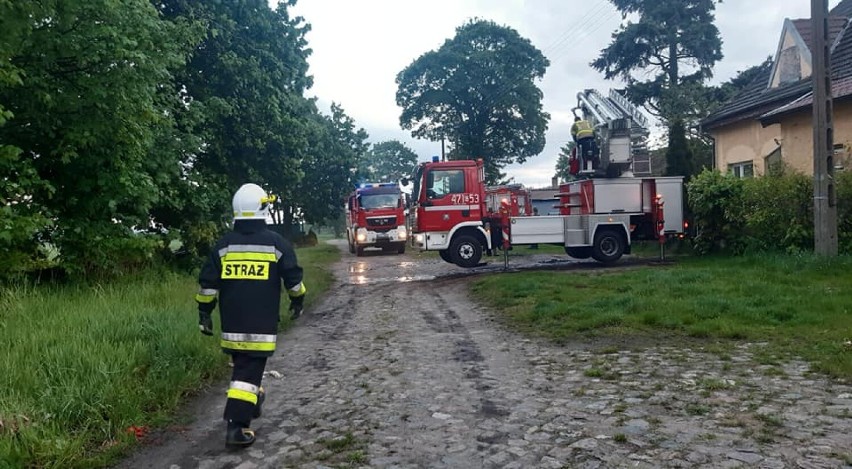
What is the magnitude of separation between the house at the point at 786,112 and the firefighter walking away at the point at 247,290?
1358 cm

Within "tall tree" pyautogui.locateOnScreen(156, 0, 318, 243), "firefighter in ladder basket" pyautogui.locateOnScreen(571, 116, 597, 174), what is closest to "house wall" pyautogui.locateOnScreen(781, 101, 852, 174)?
"firefighter in ladder basket" pyautogui.locateOnScreen(571, 116, 597, 174)

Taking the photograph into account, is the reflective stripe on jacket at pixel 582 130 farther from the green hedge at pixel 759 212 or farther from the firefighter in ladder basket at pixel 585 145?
the green hedge at pixel 759 212

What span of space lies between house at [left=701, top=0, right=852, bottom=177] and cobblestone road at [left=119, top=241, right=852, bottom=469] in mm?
10497

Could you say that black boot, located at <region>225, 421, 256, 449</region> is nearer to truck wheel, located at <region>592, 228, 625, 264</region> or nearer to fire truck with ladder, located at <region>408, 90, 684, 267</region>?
fire truck with ladder, located at <region>408, 90, 684, 267</region>

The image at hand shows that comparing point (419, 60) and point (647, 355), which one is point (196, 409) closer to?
point (647, 355)

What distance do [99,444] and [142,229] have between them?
29.1 feet

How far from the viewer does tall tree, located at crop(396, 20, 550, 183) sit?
1804 inches

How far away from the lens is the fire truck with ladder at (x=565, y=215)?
17000 millimetres

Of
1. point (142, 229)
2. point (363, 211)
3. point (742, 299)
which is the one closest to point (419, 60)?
point (363, 211)

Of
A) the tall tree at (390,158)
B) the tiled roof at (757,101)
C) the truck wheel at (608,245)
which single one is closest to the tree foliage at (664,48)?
the tiled roof at (757,101)

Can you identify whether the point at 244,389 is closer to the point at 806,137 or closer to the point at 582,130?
the point at 582,130

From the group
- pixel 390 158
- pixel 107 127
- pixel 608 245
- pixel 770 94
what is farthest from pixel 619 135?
pixel 390 158

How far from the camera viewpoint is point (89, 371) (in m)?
5.67

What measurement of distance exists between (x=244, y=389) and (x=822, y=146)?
1189 centimetres
